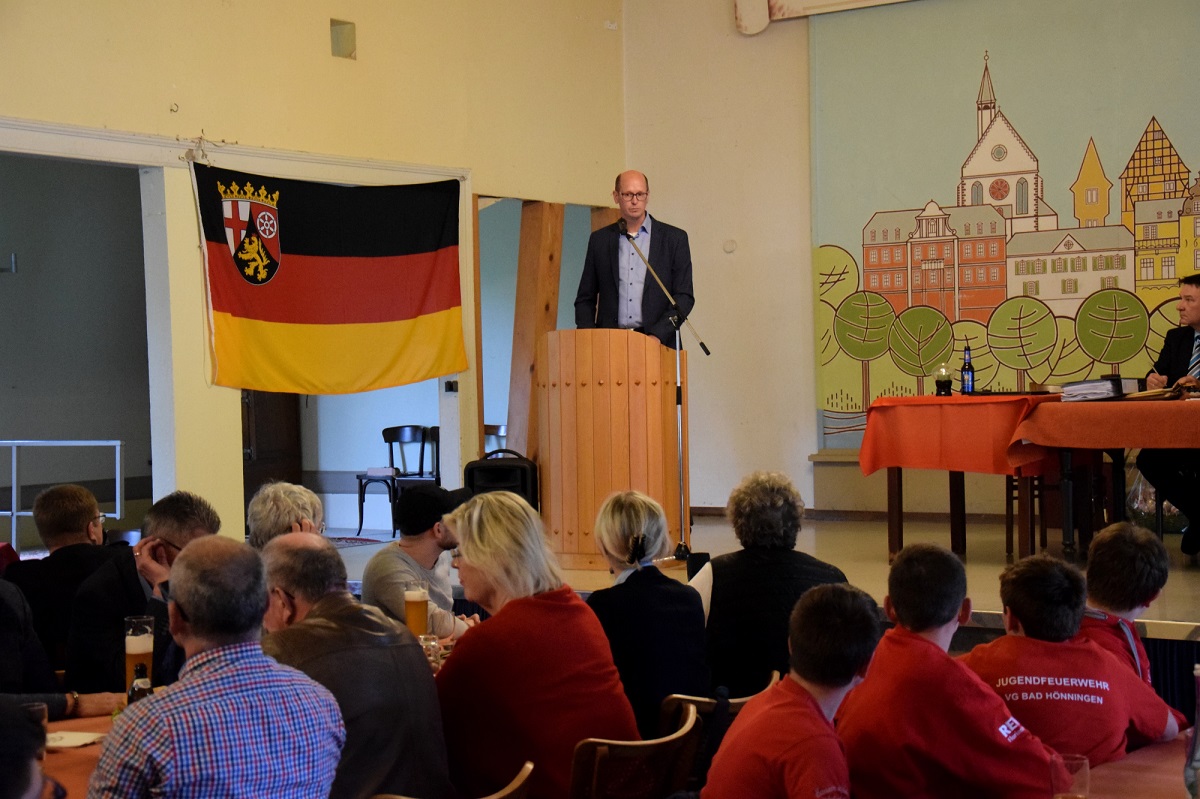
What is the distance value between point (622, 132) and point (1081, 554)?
176 inches

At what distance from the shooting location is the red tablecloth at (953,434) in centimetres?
549

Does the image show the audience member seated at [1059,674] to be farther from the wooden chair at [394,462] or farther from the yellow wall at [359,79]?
the wooden chair at [394,462]

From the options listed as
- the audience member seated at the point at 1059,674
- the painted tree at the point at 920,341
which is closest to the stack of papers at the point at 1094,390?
the painted tree at the point at 920,341

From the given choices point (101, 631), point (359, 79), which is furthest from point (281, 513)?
point (359, 79)

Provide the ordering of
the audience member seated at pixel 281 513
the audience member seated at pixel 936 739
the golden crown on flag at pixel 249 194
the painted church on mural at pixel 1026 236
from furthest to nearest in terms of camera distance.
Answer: the painted church on mural at pixel 1026 236, the golden crown on flag at pixel 249 194, the audience member seated at pixel 281 513, the audience member seated at pixel 936 739

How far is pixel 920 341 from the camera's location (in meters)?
7.96

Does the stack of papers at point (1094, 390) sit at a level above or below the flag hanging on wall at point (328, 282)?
below

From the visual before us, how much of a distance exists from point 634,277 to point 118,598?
3.75 metres

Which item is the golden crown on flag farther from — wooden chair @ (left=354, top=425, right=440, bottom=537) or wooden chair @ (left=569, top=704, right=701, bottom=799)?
wooden chair @ (left=569, top=704, right=701, bottom=799)

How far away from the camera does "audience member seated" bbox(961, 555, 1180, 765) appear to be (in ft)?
8.37

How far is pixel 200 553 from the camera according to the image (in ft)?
6.74

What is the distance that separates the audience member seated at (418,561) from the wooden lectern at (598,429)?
6.50ft

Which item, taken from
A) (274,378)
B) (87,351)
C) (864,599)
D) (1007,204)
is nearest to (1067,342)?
(1007,204)

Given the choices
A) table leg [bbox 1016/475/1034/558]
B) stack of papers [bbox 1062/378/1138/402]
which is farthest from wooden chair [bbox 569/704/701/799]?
table leg [bbox 1016/475/1034/558]
